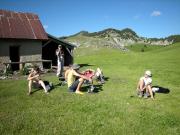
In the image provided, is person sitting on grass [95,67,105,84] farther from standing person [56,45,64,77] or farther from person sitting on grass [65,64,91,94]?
person sitting on grass [65,64,91,94]

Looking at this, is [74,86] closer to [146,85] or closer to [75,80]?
[75,80]

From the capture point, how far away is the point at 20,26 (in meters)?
28.4

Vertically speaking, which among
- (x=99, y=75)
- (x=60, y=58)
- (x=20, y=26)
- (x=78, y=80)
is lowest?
(x=99, y=75)

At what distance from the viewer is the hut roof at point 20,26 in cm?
2686

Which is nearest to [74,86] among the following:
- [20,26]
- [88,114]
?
[88,114]

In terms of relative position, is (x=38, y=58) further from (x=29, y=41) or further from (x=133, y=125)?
(x=133, y=125)

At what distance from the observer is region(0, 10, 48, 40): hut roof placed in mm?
26858

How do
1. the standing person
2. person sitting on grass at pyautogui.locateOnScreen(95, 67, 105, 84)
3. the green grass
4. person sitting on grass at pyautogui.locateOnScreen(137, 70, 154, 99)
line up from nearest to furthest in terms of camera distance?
1. the green grass
2. person sitting on grass at pyautogui.locateOnScreen(137, 70, 154, 99)
3. person sitting on grass at pyautogui.locateOnScreen(95, 67, 105, 84)
4. the standing person

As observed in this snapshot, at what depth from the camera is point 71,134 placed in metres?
8.62

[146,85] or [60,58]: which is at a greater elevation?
[60,58]

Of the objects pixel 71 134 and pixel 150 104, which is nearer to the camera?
pixel 71 134

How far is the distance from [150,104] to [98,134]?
4.78 m

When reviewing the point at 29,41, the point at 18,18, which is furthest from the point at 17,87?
the point at 18,18

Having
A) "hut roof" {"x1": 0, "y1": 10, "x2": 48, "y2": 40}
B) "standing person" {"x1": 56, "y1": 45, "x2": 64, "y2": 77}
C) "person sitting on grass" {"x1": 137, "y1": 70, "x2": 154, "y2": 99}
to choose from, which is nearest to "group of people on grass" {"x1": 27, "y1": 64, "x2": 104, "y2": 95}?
"person sitting on grass" {"x1": 137, "y1": 70, "x2": 154, "y2": 99}
